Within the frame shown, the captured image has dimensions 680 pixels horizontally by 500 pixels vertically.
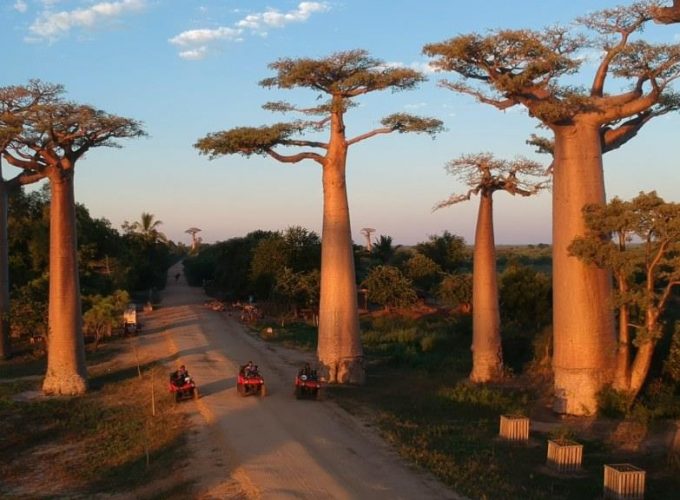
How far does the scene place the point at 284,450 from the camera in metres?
10.4

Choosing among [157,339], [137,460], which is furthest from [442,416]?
[157,339]

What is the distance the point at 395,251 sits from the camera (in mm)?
46156

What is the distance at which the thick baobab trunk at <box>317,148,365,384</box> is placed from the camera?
16500mm

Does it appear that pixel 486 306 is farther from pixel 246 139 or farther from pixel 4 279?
pixel 4 279

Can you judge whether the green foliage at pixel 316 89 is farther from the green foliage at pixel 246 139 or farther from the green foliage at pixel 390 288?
the green foliage at pixel 390 288

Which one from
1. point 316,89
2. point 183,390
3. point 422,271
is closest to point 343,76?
point 316,89

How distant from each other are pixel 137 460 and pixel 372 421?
3.70m

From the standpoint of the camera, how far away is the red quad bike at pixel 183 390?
14.5m

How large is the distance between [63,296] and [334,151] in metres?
6.50

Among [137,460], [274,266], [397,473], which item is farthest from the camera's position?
[274,266]

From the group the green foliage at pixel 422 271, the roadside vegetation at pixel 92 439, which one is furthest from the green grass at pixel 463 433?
the green foliage at pixel 422 271

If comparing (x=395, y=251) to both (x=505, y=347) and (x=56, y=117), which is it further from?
(x=56, y=117)

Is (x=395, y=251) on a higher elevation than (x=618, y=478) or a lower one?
higher

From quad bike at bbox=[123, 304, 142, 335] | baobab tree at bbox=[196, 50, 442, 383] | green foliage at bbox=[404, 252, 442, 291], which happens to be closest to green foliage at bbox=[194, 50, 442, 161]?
baobab tree at bbox=[196, 50, 442, 383]
